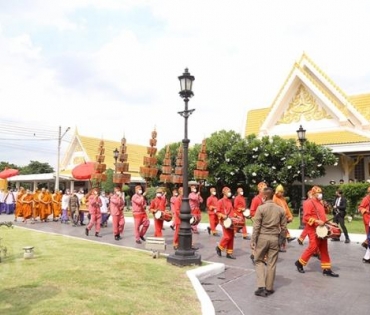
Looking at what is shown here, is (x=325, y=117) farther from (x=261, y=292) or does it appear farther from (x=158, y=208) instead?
(x=261, y=292)

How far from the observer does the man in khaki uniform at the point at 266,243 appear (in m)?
6.34

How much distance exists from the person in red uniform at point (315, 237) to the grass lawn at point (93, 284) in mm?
2504

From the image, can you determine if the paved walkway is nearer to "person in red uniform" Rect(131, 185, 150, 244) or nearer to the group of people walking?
the group of people walking

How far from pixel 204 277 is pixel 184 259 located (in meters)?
0.77

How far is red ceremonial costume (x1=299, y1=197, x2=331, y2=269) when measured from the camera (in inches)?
305

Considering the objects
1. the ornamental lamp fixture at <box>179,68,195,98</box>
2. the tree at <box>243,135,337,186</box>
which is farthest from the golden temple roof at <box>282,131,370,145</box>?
the ornamental lamp fixture at <box>179,68,195,98</box>

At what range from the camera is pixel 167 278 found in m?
6.90

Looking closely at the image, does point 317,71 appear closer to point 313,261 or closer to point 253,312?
point 313,261

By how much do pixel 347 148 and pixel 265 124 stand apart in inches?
235

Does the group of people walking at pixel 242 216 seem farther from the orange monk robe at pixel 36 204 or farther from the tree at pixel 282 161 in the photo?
the tree at pixel 282 161

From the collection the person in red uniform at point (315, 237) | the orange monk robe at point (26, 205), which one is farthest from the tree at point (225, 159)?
the person in red uniform at point (315, 237)

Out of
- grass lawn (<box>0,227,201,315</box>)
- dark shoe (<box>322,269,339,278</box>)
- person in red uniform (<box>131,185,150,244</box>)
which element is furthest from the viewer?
person in red uniform (<box>131,185,150,244</box>)

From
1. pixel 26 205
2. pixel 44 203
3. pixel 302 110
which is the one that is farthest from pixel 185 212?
pixel 302 110

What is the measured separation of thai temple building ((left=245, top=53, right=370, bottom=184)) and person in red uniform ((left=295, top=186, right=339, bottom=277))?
13.7 meters
